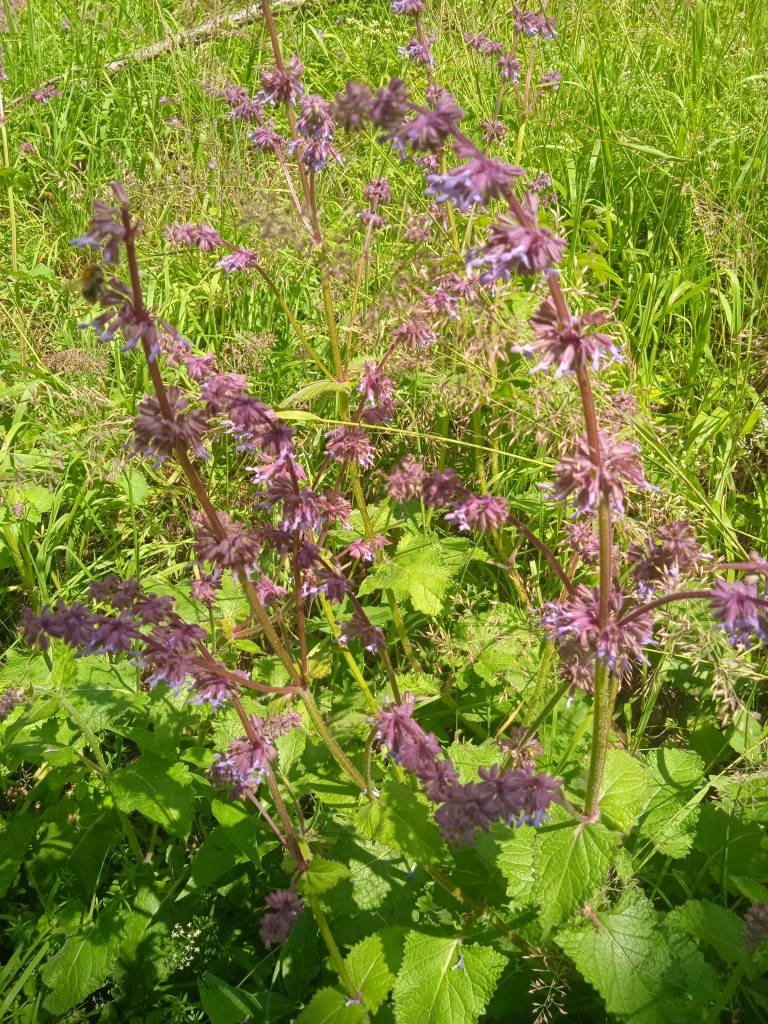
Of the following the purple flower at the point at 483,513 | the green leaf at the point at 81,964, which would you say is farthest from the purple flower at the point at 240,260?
the green leaf at the point at 81,964

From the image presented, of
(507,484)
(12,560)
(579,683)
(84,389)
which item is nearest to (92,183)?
(84,389)

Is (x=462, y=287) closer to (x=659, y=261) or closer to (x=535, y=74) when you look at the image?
(x=659, y=261)

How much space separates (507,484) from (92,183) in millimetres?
3038

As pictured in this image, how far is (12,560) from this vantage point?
126 inches

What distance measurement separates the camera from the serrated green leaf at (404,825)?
166 cm

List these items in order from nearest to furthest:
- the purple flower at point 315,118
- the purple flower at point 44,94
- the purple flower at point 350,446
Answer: the purple flower at point 315,118 → the purple flower at point 350,446 → the purple flower at point 44,94

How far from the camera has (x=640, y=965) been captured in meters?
1.78

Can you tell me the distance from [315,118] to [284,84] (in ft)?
0.63

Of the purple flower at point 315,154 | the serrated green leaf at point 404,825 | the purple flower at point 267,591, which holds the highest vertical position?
the purple flower at point 315,154

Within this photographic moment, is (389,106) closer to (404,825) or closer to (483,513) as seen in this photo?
(483,513)

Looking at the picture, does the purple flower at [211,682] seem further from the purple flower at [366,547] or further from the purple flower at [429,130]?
the purple flower at [429,130]

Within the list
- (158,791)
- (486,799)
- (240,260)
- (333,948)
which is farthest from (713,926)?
(240,260)

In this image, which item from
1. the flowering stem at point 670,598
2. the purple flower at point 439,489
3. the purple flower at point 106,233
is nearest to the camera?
the purple flower at point 106,233

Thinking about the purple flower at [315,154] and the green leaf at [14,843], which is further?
the green leaf at [14,843]
